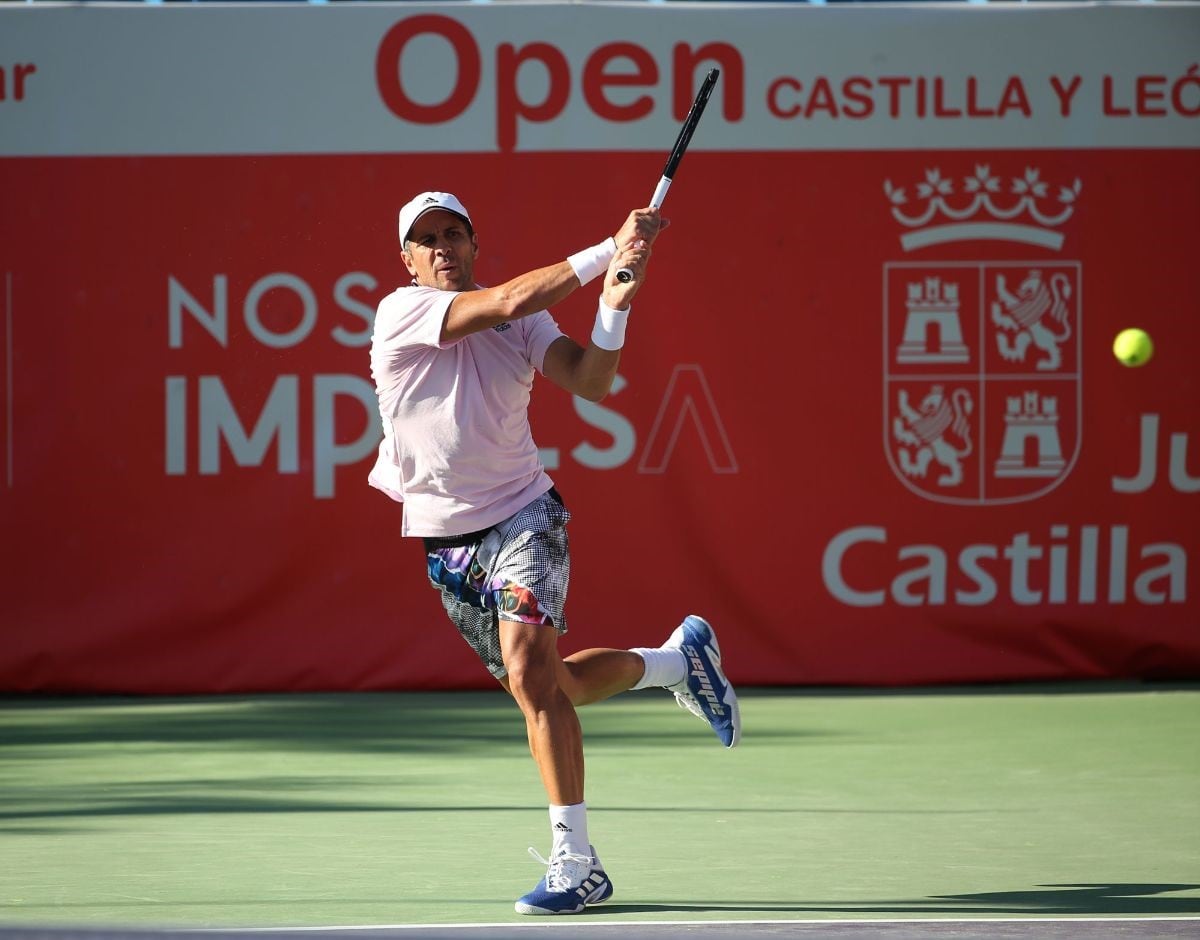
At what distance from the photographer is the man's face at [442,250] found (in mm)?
4754

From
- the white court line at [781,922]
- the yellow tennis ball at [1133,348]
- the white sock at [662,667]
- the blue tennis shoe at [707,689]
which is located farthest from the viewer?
the yellow tennis ball at [1133,348]

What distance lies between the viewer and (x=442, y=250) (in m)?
4.77

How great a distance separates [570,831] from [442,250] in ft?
4.43

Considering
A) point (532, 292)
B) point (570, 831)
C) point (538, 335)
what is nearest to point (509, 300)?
point (532, 292)

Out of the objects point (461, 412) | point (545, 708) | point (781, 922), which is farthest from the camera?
point (461, 412)

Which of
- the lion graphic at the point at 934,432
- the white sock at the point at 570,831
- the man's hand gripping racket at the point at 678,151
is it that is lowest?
the white sock at the point at 570,831

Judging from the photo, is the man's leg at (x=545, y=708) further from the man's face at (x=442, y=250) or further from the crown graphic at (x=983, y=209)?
the crown graphic at (x=983, y=209)

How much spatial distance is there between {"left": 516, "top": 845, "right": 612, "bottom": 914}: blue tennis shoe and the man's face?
1.32m

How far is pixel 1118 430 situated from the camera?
8.49 metres

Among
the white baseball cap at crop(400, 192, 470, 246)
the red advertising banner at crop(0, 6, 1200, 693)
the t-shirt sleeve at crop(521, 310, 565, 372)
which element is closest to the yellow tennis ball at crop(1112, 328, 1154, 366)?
the red advertising banner at crop(0, 6, 1200, 693)

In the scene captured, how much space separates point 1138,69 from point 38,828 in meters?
5.37

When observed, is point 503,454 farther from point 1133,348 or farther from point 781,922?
point 1133,348

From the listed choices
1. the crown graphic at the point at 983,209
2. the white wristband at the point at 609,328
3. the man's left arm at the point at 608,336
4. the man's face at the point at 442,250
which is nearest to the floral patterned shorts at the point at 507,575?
the man's left arm at the point at 608,336

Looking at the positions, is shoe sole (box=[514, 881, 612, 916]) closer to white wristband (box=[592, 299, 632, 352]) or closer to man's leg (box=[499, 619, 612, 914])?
man's leg (box=[499, 619, 612, 914])
